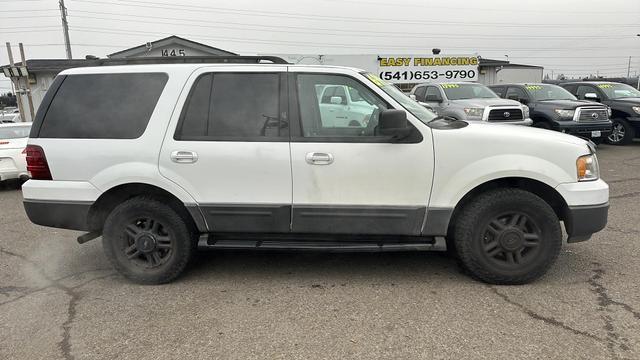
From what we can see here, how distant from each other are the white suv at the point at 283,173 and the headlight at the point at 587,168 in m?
0.01

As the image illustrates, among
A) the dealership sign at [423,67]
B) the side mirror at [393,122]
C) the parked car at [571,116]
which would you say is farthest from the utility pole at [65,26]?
the side mirror at [393,122]

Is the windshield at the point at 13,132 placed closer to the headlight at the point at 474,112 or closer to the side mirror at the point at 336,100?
the side mirror at the point at 336,100

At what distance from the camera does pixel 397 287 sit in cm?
406

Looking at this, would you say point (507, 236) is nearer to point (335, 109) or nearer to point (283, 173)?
point (335, 109)

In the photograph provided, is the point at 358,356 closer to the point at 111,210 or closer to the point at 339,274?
the point at 339,274

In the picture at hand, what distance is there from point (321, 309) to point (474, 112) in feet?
27.7

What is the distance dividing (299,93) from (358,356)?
215cm

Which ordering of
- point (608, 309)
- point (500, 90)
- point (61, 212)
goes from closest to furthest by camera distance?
point (608, 309) → point (61, 212) → point (500, 90)

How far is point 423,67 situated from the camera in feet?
61.6

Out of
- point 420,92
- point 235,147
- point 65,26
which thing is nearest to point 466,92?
point 420,92

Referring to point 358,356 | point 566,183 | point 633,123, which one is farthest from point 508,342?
point 633,123

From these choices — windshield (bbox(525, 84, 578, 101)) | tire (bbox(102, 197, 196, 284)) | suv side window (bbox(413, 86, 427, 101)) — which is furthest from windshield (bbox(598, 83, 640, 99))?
tire (bbox(102, 197, 196, 284))

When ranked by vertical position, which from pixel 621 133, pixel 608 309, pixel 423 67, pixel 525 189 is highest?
pixel 423 67

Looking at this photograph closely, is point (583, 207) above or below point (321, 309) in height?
above
